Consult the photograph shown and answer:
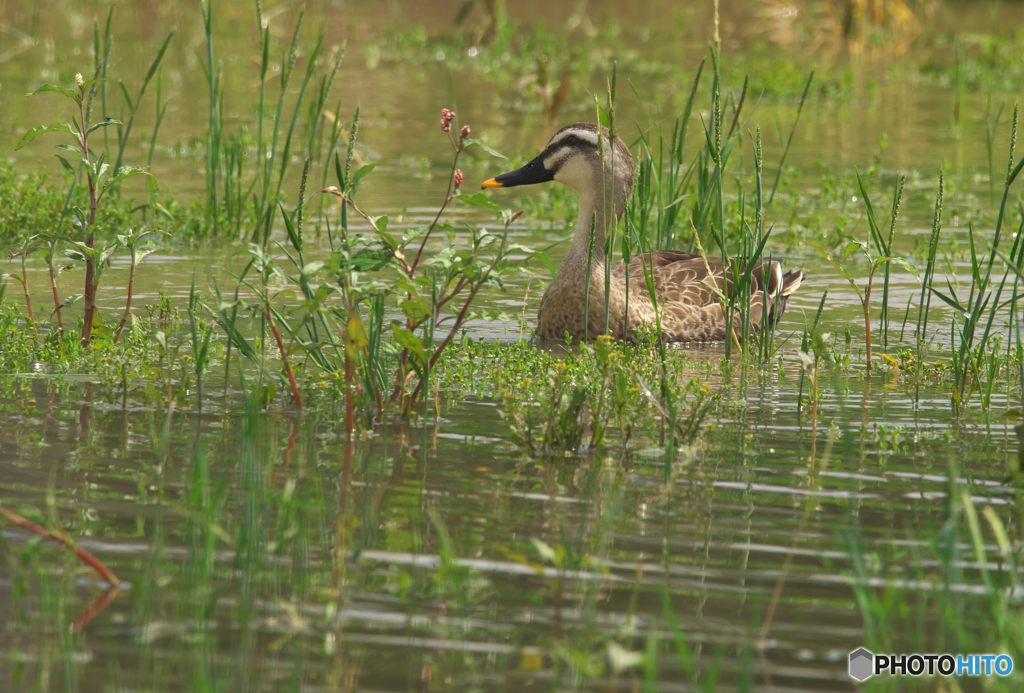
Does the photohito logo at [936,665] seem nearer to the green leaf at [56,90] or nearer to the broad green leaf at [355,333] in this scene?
the broad green leaf at [355,333]

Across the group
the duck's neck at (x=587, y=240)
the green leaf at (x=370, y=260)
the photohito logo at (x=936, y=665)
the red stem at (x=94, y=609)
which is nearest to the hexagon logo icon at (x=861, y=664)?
the photohito logo at (x=936, y=665)

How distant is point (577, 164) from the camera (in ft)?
25.5

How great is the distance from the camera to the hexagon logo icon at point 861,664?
3256 mm

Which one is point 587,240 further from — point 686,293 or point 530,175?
point 686,293

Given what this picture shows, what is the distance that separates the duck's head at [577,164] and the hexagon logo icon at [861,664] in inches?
184

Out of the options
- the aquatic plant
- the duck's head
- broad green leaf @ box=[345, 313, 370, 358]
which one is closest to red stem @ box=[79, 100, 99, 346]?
the aquatic plant

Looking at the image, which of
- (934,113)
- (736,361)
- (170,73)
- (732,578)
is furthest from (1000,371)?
(170,73)

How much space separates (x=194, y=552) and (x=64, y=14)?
73.8 ft

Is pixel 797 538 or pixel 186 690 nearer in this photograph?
pixel 186 690

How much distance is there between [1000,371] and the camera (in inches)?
255

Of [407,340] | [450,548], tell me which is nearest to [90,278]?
[407,340]

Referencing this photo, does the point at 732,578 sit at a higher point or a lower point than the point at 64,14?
lower

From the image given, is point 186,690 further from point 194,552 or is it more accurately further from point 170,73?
point 170,73

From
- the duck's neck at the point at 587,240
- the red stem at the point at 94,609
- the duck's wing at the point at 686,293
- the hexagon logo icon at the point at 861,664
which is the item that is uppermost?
the duck's neck at the point at 587,240
